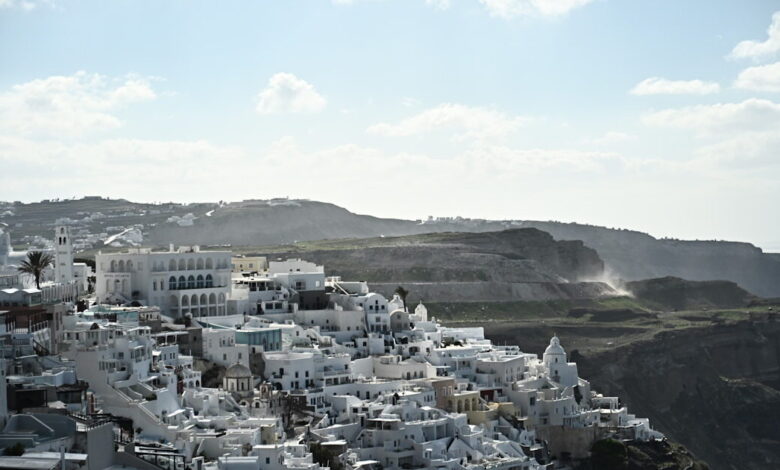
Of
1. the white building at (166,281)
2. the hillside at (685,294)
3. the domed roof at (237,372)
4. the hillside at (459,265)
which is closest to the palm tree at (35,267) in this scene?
the white building at (166,281)

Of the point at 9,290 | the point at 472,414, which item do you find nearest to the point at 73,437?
the point at 9,290

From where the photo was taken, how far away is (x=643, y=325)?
450 ft

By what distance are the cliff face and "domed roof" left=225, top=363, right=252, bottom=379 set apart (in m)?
55.2

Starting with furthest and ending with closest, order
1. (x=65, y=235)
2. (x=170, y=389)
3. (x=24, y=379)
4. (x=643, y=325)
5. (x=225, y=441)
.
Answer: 1. (x=643, y=325)
2. (x=65, y=235)
3. (x=170, y=389)
4. (x=225, y=441)
5. (x=24, y=379)

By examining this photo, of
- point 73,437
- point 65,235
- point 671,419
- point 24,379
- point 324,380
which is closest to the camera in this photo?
point 73,437

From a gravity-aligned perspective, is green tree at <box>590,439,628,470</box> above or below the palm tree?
below

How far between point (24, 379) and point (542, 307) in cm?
9672

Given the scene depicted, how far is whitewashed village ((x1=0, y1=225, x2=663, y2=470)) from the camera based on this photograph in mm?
51188

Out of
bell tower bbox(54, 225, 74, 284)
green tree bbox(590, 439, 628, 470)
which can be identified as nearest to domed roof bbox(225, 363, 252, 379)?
bell tower bbox(54, 225, 74, 284)

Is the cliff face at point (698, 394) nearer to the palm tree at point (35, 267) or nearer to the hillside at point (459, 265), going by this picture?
the hillside at point (459, 265)

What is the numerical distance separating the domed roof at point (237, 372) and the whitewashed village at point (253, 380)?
8 centimetres

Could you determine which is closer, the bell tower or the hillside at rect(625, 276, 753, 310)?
the bell tower

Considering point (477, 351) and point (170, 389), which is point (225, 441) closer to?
point (170, 389)

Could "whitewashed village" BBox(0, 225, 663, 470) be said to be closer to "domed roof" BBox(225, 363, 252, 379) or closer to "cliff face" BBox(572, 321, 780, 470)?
"domed roof" BBox(225, 363, 252, 379)
